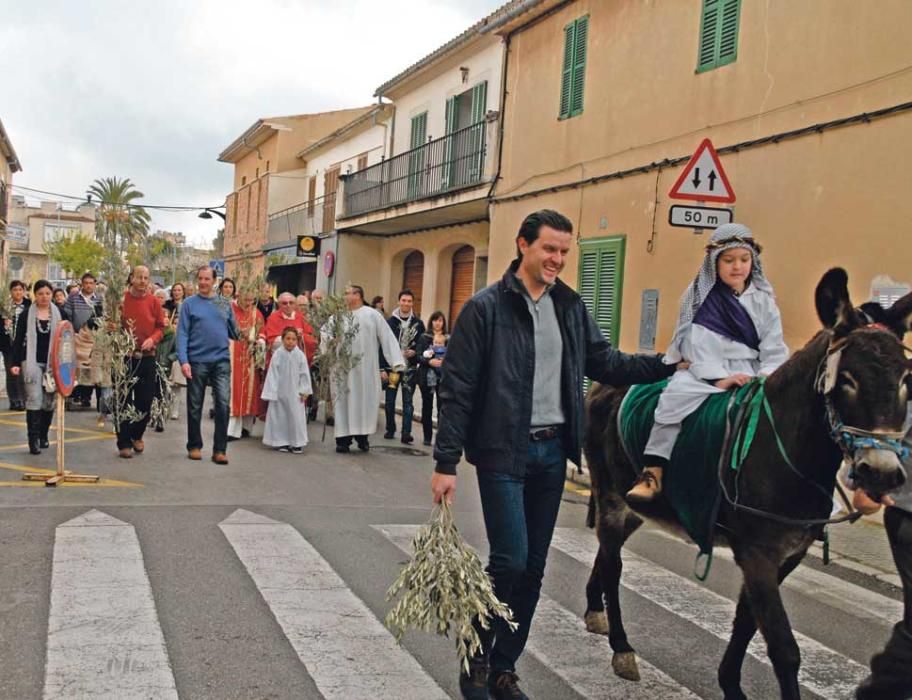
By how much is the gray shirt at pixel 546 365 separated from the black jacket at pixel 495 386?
1.2 inches

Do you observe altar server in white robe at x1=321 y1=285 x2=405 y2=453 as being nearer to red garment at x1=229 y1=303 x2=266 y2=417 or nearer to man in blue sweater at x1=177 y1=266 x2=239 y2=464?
red garment at x1=229 y1=303 x2=266 y2=417

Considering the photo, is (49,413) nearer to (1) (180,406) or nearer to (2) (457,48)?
(1) (180,406)

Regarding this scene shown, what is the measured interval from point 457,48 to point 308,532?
16007 millimetres

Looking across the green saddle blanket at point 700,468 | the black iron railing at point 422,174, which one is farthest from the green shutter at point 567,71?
the green saddle blanket at point 700,468

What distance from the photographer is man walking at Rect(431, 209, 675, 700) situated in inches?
156

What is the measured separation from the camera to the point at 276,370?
12.4m

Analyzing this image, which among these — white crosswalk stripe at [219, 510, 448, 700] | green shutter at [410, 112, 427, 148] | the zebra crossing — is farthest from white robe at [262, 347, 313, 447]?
green shutter at [410, 112, 427, 148]

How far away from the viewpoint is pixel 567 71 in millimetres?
16344

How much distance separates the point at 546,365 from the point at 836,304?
1.18 metres

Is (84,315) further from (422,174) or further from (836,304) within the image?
(836,304)

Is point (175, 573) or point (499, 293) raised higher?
point (499, 293)

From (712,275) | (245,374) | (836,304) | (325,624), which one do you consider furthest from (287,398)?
(836,304)

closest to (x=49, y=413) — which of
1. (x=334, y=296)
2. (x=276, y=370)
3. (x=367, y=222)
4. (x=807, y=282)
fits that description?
(x=276, y=370)

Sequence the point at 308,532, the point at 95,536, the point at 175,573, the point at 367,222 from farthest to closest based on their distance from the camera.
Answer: the point at 367,222, the point at 308,532, the point at 95,536, the point at 175,573
